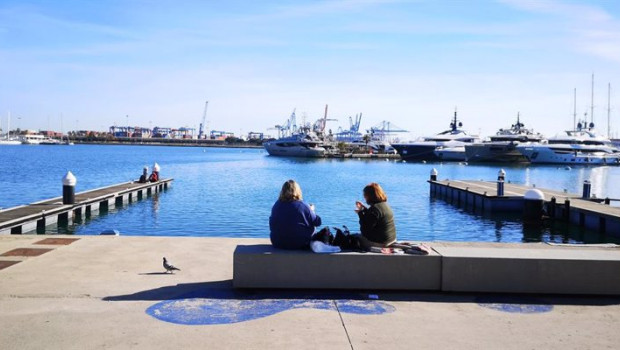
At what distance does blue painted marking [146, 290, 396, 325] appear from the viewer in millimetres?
6828

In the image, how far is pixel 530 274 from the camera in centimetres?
811

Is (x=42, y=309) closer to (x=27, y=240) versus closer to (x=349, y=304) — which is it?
(x=349, y=304)

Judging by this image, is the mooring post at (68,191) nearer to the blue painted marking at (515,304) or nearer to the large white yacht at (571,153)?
the blue painted marking at (515,304)

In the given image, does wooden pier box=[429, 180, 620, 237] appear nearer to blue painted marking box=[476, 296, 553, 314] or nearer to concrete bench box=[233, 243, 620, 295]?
concrete bench box=[233, 243, 620, 295]

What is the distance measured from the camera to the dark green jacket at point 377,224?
331 inches

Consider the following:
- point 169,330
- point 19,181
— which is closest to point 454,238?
point 169,330

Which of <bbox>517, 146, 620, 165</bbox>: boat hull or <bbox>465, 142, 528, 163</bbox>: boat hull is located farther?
<bbox>465, 142, 528, 163</bbox>: boat hull

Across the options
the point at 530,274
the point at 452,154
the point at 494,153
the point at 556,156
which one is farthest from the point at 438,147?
the point at 530,274

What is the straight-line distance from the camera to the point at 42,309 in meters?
7.01

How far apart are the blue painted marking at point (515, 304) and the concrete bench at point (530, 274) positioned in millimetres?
175

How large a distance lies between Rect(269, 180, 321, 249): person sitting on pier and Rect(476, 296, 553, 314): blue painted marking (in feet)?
8.05

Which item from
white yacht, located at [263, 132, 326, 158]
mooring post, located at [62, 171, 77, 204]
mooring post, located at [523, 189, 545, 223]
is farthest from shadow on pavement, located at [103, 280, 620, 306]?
white yacht, located at [263, 132, 326, 158]

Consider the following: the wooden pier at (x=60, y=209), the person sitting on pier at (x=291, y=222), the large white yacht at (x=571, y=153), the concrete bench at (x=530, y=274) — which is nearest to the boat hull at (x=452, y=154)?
the large white yacht at (x=571, y=153)

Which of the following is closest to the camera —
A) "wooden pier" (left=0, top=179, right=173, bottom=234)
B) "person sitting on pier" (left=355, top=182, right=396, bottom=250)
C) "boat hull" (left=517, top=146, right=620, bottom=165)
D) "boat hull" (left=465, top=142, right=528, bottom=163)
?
"person sitting on pier" (left=355, top=182, right=396, bottom=250)
